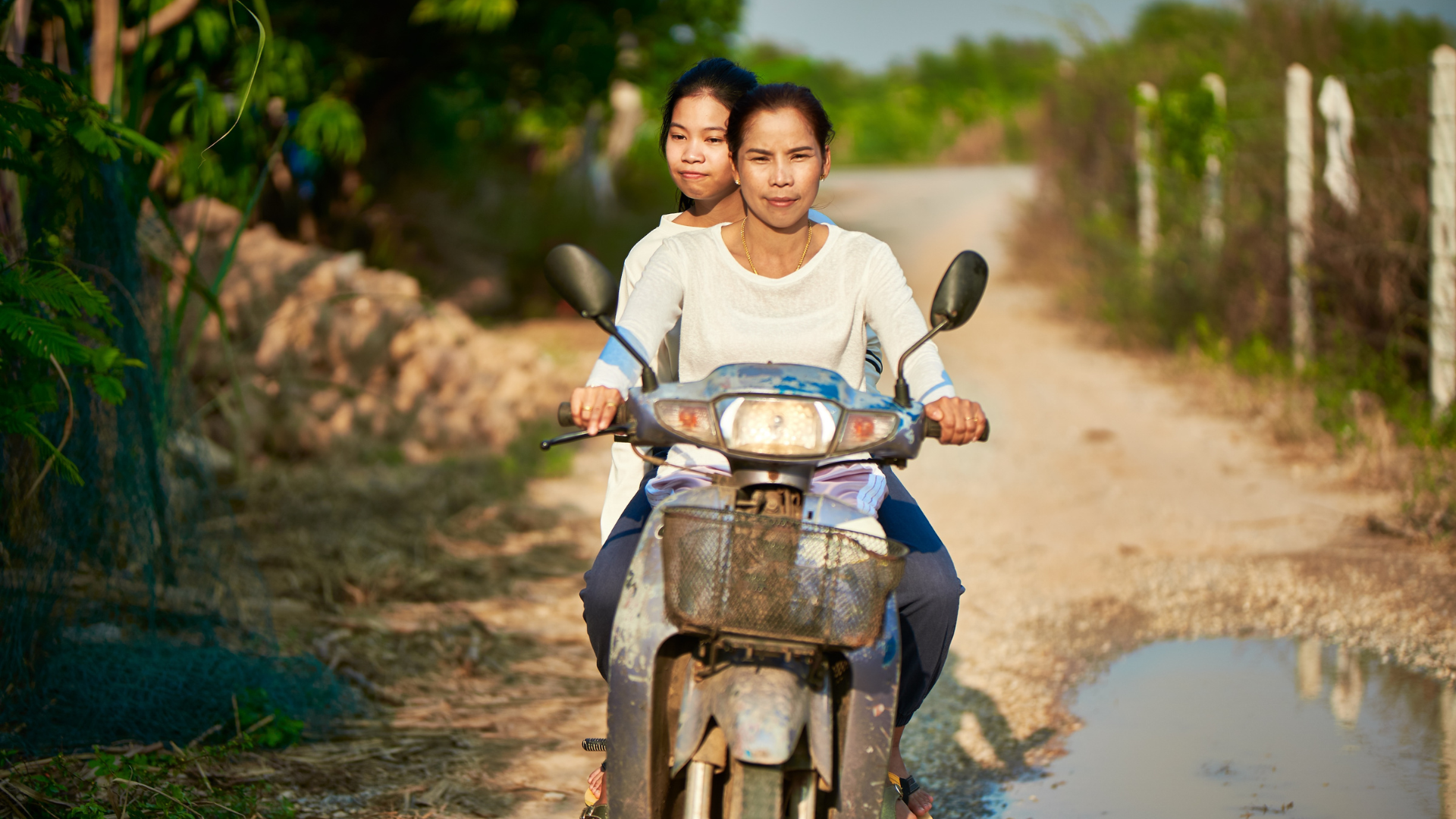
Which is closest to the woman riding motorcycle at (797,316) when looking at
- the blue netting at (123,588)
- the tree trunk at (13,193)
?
the blue netting at (123,588)

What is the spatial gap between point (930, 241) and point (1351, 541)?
1369cm

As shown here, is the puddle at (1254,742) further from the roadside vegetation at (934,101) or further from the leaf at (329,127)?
the roadside vegetation at (934,101)

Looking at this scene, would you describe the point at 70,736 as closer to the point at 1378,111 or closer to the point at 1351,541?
the point at 1351,541

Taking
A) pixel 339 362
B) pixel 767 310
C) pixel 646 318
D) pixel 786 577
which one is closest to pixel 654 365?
pixel 646 318

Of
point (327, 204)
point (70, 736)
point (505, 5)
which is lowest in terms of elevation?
point (70, 736)

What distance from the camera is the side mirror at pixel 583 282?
2.32 m

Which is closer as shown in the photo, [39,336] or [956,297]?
[956,297]

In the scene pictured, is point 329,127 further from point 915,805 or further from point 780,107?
point 915,805

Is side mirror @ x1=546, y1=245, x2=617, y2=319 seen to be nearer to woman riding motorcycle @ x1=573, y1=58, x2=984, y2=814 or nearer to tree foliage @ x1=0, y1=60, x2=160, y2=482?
woman riding motorcycle @ x1=573, y1=58, x2=984, y2=814

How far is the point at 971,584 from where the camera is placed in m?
5.40

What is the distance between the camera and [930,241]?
61.7 feet

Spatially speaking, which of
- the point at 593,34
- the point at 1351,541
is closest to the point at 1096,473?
the point at 1351,541

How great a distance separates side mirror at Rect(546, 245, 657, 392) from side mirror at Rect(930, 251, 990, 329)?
1.79 ft

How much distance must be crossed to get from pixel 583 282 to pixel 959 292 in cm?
69
